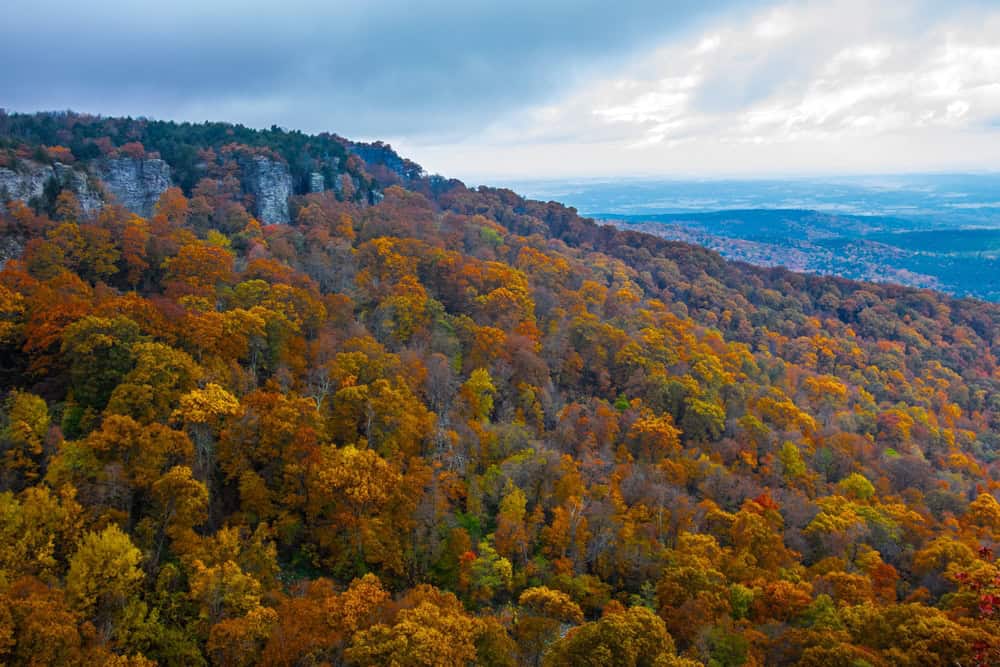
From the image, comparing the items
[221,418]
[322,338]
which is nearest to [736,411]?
[322,338]

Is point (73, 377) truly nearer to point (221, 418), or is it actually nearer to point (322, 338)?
point (221, 418)

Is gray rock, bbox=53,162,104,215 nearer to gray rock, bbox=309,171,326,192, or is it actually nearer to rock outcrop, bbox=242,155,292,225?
rock outcrop, bbox=242,155,292,225

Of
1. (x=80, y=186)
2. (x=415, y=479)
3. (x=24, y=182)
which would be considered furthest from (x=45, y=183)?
(x=415, y=479)

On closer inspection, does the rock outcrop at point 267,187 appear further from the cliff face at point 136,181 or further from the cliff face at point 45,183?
the cliff face at point 45,183

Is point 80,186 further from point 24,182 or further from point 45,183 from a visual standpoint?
point 24,182

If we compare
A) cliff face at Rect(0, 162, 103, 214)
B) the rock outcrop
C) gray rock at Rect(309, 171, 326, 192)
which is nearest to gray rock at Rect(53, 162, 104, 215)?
cliff face at Rect(0, 162, 103, 214)
